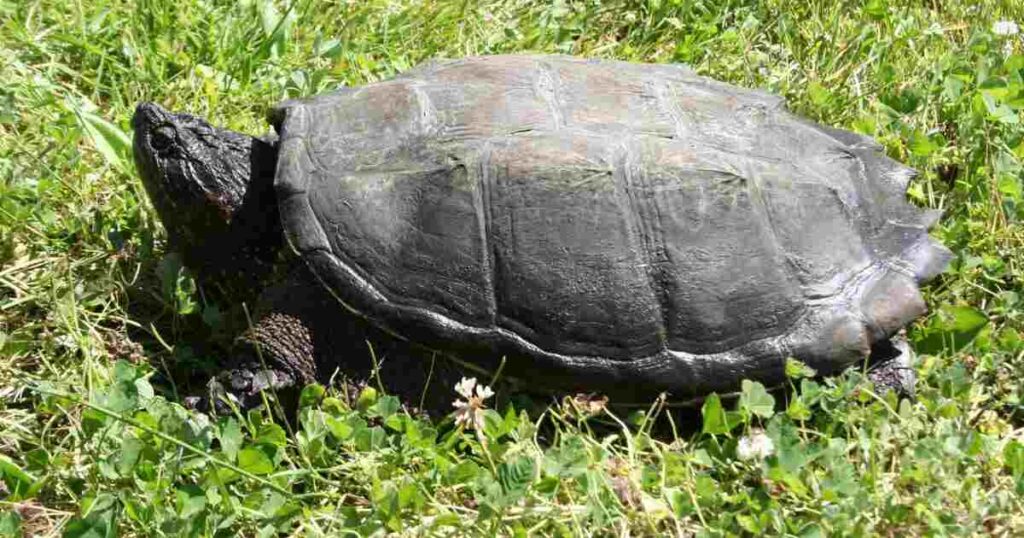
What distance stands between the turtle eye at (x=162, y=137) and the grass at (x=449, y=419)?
38cm

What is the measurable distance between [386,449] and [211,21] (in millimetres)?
2039

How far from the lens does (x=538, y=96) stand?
308cm

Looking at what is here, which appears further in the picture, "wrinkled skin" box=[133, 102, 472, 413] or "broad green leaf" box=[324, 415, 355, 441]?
"wrinkled skin" box=[133, 102, 472, 413]

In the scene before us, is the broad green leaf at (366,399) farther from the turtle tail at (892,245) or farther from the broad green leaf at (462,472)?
the turtle tail at (892,245)

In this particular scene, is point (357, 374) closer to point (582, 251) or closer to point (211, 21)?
point (582, 251)

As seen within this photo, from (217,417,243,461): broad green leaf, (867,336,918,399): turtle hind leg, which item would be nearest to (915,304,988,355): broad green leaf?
(867,336,918,399): turtle hind leg

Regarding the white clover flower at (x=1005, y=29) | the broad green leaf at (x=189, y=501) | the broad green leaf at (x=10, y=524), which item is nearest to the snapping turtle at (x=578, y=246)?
the broad green leaf at (x=189, y=501)

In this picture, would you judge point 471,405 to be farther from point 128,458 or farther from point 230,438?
point 128,458

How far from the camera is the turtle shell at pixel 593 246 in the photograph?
9.37ft

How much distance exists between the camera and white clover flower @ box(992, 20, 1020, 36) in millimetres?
4457

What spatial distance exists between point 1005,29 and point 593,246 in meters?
2.51

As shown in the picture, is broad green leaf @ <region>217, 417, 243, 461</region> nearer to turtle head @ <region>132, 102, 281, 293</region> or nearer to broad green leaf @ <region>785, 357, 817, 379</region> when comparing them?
turtle head @ <region>132, 102, 281, 293</region>

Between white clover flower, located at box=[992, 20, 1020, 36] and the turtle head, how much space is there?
9.47ft

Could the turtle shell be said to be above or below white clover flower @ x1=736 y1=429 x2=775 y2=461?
above
